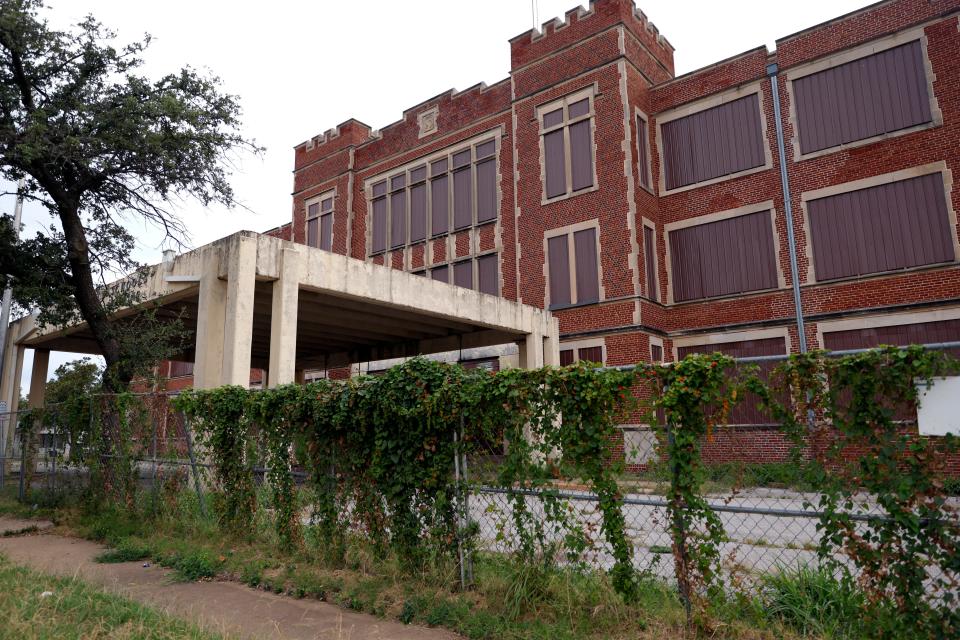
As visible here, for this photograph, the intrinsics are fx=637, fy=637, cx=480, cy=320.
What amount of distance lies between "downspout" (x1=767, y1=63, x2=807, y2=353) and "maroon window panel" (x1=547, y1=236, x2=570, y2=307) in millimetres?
6595

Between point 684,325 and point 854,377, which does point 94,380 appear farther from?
point 684,325

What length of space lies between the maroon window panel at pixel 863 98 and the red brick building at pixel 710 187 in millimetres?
42

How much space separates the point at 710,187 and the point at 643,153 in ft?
7.90

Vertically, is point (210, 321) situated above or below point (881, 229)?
below

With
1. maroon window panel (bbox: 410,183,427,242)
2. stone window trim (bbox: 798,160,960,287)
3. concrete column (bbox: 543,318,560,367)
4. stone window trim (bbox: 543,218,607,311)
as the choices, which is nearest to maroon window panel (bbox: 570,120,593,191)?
stone window trim (bbox: 543,218,607,311)

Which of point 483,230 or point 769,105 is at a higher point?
point 769,105

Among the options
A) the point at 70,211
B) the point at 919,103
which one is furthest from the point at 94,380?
the point at 919,103

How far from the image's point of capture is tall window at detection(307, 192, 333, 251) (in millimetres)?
29797

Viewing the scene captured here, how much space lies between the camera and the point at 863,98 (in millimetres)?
17734

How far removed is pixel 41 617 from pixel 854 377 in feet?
19.6

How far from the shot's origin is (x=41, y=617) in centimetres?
470

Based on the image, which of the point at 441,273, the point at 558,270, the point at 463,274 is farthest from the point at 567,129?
the point at 441,273

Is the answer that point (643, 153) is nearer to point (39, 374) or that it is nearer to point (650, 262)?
point (650, 262)

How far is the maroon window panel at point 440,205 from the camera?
25.4 metres
